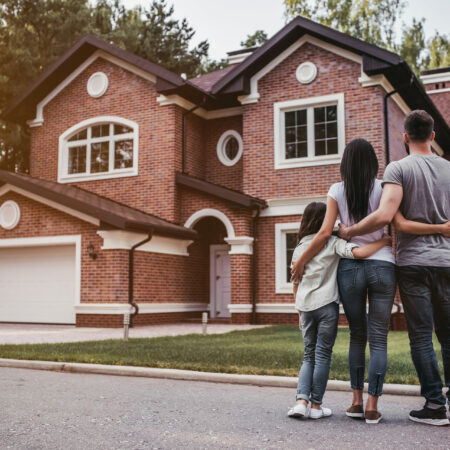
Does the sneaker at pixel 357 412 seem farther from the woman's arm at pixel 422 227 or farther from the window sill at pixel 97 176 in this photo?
the window sill at pixel 97 176

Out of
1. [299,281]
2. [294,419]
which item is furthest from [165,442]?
[299,281]

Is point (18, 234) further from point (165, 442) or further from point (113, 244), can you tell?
point (165, 442)

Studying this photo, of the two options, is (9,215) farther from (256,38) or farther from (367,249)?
(256,38)

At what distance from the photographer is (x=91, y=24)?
27.6m

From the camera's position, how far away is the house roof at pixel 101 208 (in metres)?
14.3

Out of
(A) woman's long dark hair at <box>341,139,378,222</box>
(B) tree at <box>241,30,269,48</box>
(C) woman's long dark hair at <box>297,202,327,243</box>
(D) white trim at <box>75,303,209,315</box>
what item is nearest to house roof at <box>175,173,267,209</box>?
(D) white trim at <box>75,303,209,315</box>

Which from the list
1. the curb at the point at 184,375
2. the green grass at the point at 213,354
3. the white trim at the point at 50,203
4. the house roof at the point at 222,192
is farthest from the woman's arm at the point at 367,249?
the house roof at the point at 222,192

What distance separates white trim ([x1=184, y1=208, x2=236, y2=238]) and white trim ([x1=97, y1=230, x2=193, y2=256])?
605 millimetres

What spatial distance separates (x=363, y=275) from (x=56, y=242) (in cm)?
1227

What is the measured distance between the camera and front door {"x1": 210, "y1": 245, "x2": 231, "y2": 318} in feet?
59.9

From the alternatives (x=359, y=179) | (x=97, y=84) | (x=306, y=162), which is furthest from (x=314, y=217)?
(x=97, y=84)

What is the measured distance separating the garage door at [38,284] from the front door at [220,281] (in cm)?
439

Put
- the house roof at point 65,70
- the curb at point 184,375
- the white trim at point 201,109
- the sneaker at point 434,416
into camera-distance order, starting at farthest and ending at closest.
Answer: the house roof at point 65,70 → the white trim at point 201,109 → the curb at point 184,375 → the sneaker at point 434,416

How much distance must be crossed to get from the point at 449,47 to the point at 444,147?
510 inches
